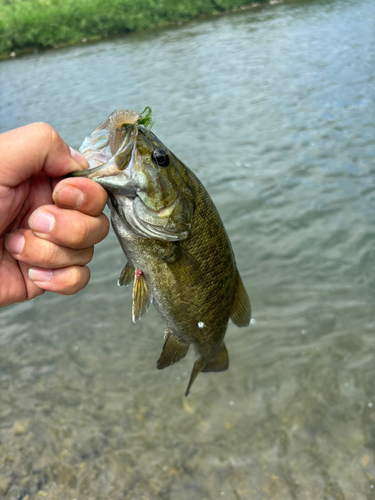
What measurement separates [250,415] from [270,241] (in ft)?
11.3

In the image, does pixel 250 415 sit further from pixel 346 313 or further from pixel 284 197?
pixel 284 197

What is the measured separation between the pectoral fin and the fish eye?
0.64 meters

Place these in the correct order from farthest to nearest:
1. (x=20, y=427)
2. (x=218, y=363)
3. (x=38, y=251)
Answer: (x=20, y=427) → (x=218, y=363) → (x=38, y=251)

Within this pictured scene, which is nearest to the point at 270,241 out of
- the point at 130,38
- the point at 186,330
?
the point at 186,330

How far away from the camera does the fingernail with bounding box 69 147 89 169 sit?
7.16 ft

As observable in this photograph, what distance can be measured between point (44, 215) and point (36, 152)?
1.06 feet

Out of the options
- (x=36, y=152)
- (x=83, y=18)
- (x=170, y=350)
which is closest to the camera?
(x=36, y=152)

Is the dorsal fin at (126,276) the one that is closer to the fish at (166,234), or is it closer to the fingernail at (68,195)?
the fish at (166,234)

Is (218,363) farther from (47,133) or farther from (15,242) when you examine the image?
(47,133)

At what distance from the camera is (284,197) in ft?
27.7

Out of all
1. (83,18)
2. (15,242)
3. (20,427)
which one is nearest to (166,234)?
(15,242)

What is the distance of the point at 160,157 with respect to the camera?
214 cm

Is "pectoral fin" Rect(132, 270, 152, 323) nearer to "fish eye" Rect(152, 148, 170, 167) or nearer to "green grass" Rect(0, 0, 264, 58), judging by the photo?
"fish eye" Rect(152, 148, 170, 167)

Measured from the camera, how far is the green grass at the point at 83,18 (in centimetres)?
3191
